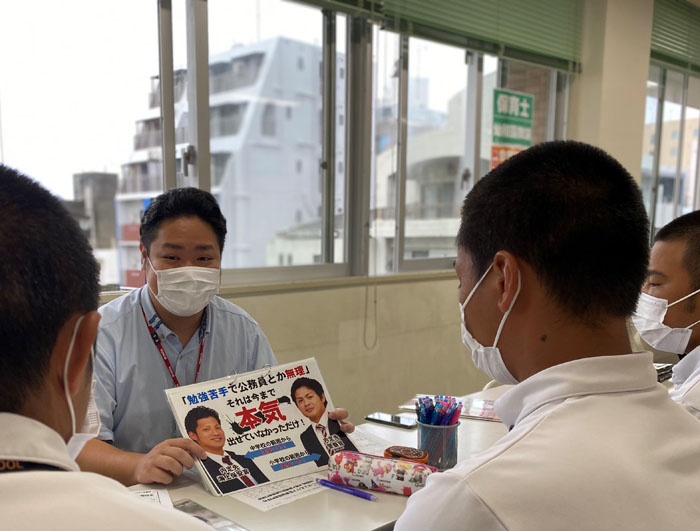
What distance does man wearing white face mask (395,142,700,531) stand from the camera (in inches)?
27.1

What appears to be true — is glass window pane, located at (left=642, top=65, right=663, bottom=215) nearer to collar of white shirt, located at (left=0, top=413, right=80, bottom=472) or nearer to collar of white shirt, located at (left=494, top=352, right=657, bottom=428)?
collar of white shirt, located at (left=494, top=352, right=657, bottom=428)

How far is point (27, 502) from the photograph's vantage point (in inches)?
19.8

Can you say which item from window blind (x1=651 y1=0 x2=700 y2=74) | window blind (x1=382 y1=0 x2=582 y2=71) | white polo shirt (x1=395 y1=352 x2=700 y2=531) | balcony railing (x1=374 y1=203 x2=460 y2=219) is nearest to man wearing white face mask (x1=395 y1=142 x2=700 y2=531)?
white polo shirt (x1=395 y1=352 x2=700 y2=531)

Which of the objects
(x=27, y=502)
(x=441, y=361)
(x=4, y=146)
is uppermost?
(x=4, y=146)

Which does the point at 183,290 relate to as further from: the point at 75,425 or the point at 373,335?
the point at 373,335

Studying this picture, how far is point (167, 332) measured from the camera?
1.76 meters

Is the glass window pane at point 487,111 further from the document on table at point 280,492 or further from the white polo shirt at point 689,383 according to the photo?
the document on table at point 280,492

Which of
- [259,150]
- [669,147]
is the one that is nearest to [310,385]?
[669,147]

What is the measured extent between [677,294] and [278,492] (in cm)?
148

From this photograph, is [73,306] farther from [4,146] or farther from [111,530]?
[4,146]

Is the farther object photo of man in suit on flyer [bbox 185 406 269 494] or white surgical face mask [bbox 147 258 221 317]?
white surgical face mask [bbox 147 258 221 317]

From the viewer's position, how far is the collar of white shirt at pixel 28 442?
55 cm

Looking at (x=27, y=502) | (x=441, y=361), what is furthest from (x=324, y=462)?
(x=441, y=361)

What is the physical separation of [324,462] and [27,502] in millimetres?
1002
